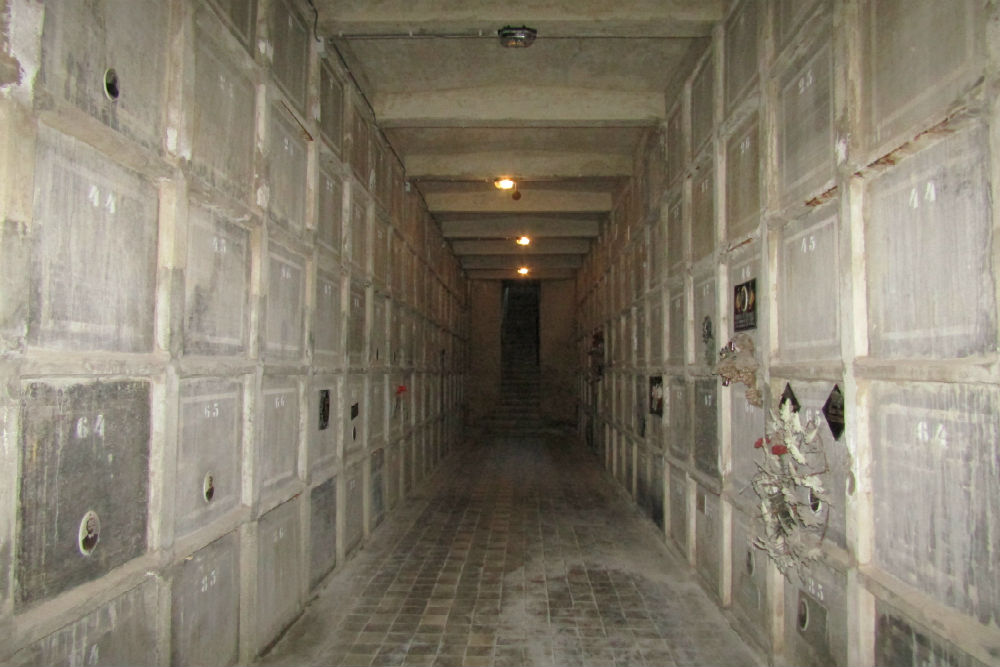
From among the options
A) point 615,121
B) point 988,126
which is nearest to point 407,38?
point 615,121

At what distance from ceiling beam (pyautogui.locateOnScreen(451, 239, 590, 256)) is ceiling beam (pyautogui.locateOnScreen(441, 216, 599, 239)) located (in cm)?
115

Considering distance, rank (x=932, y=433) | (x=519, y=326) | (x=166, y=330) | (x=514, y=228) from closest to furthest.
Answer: (x=932, y=433) < (x=166, y=330) < (x=514, y=228) < (x=519, y=326)

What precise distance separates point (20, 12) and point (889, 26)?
2821 mm

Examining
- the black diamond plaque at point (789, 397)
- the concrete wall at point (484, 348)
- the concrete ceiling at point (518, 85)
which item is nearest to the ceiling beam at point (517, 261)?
the concrete wall at point (484, 348)

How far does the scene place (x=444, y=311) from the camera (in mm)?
11211

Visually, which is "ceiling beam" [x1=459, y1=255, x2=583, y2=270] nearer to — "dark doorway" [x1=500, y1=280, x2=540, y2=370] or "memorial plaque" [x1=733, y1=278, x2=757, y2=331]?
"dark doorway" [x1=500, y1=280, x2=540, y2=370]

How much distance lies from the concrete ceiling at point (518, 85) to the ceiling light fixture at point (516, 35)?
59mm

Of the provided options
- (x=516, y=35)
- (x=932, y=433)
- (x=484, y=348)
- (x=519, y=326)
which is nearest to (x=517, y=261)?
(x=484, y=348)

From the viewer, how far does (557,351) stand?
17.1 metres

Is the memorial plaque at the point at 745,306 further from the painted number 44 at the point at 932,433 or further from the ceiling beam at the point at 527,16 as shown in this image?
the ceiling beam at the point at 527,16

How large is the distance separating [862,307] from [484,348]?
14.9 meters

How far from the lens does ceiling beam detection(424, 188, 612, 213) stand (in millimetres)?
9203

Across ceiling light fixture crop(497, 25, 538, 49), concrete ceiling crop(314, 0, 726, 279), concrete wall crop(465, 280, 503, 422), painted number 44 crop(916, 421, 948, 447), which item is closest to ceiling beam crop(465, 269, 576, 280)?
concrete wall crop(465, 280, 503, 422)

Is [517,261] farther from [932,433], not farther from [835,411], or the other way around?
[932,433]
